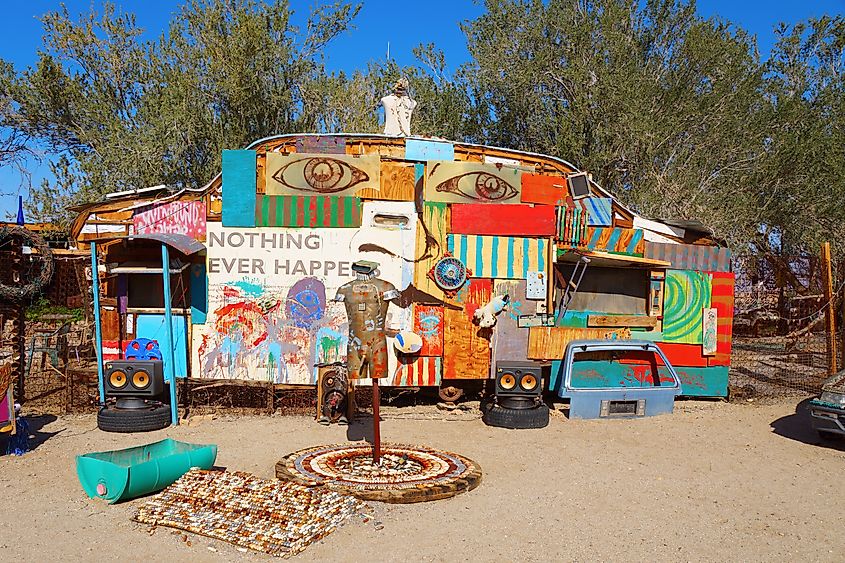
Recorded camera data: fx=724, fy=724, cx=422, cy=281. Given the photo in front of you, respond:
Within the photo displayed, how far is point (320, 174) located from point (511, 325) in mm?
3568

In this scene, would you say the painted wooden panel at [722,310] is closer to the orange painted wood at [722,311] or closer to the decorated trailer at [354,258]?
the orange painted wood at [722,311]

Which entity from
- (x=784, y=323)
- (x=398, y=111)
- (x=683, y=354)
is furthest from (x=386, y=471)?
(x=784, y=323)

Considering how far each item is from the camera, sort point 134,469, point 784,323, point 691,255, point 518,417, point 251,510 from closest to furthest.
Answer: point 251,510
point 134,469
point 518,417
point 691,255
point 784,323

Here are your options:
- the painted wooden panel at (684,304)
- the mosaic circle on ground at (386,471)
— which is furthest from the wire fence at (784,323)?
the mosaic circle on ground at (386,471)

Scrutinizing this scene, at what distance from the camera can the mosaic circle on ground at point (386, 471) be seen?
6.30 m

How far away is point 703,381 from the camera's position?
1137cm

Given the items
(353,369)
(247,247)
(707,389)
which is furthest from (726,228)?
(353,369)

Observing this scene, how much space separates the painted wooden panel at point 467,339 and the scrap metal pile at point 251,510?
4.60 metres

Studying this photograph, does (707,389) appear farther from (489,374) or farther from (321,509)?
(321,509)

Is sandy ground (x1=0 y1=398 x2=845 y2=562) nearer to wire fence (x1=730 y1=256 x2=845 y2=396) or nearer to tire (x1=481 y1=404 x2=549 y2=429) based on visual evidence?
tire (x1=481 y1=404 x2=549 y2=429)

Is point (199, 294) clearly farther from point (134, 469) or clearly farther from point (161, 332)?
point (134, 469)

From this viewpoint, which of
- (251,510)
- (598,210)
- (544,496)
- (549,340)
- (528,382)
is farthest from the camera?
(598,210)

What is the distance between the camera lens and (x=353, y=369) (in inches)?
287

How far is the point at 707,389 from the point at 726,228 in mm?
8630
